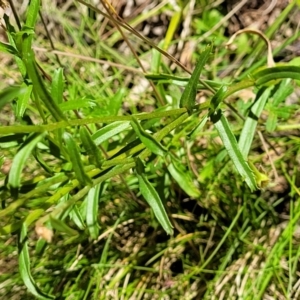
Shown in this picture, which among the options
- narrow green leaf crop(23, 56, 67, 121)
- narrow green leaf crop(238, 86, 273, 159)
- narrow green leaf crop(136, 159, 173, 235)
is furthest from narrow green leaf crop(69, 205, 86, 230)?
narrow green leaf crop(238, 86, 273, 159)

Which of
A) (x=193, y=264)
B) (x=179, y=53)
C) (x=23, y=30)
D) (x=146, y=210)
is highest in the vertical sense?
(x=23, y=30)

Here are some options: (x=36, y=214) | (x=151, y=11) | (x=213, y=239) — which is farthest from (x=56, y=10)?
(x=36, y=214)

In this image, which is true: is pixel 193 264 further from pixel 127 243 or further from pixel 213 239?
pixel 127 243

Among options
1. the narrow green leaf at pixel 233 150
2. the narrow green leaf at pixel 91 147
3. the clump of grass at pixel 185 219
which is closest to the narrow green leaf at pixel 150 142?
the narrow green leaf at pixel 91 147

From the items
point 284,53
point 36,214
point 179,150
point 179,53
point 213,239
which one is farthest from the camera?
point 179,53

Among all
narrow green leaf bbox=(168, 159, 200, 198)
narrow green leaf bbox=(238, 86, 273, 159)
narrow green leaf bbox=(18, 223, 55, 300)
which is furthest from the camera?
narrow green leaf bbox=(168, 159, 200, 198)

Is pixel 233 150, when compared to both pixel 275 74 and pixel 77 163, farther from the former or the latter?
pixel 77 163

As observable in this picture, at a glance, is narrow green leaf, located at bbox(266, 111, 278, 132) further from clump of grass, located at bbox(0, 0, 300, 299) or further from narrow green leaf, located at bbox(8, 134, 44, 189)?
narrow green leaf, located at bbox(8, 134, 44, 189)
